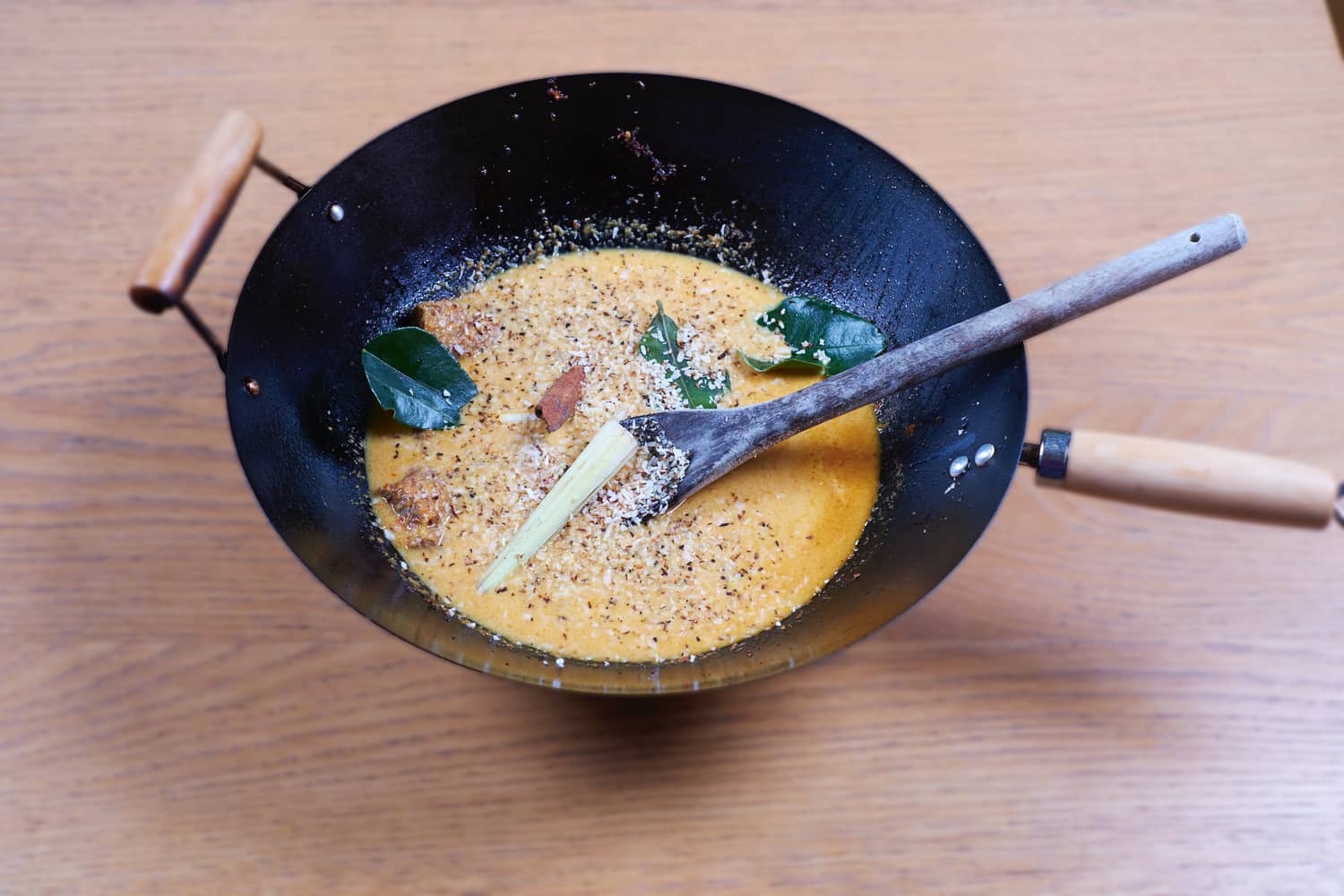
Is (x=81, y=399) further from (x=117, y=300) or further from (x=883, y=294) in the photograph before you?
(x=883, y=294)

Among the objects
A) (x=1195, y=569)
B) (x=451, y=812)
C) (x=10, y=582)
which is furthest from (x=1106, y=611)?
(x=10, y=582)

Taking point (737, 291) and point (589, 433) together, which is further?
point (737, 291)

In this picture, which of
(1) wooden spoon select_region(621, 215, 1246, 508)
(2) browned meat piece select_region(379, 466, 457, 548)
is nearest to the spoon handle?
(1) wooden spoon select_region(621, 215, 1246, 508)

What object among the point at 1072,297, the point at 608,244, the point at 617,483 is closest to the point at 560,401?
the point at 617,483

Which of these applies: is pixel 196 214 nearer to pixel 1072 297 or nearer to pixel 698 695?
pixel 698 695

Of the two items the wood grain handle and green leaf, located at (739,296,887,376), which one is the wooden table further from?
the wood grain handle

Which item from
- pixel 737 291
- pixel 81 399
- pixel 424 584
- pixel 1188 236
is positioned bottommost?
pixel 81 399

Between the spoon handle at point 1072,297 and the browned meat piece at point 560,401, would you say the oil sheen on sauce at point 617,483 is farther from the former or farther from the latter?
the spoon handle at point 1072,297

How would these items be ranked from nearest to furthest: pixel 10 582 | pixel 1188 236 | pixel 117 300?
pixel 1188 236
pixel 10 582
pixel 117 300
